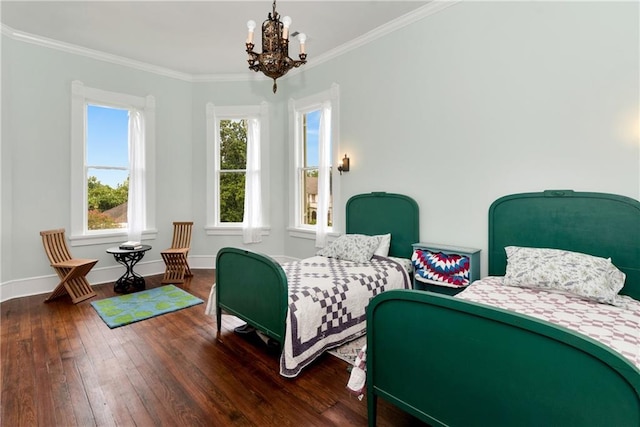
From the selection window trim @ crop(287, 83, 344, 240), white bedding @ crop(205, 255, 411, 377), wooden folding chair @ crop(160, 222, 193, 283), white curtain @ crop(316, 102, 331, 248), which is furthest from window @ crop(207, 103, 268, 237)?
white bedding @ crop(205, 255, 411, 377)

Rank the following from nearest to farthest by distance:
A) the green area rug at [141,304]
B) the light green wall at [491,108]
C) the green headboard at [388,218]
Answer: the light green wall at [491,108] < the green area rug at [141,304] < the green headboard at [388,218]

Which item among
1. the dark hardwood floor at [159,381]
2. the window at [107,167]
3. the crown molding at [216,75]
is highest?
the crown molding at [216,75]

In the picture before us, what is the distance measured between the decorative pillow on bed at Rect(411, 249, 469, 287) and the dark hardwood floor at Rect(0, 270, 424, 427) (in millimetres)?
1335

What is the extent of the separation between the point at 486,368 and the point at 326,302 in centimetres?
144

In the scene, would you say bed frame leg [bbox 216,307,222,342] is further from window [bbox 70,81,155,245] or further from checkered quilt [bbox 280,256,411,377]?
window [bbox 70,81,155,245]

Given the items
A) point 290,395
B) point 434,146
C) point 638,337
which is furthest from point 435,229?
point 290,395

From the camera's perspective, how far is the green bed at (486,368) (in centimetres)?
108

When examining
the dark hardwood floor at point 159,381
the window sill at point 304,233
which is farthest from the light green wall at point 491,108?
the dark hardwood floor at point 159,381

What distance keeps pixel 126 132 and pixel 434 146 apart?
15.0 ft

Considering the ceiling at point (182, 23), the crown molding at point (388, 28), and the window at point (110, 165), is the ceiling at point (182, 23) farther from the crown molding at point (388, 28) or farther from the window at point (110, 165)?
the window at point (110, 165)

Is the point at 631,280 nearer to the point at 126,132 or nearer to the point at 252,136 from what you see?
the point at 252,136

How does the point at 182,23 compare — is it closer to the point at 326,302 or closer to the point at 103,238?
the point at 103,238

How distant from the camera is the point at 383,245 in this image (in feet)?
12.8

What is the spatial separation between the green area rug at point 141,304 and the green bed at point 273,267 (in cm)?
97
